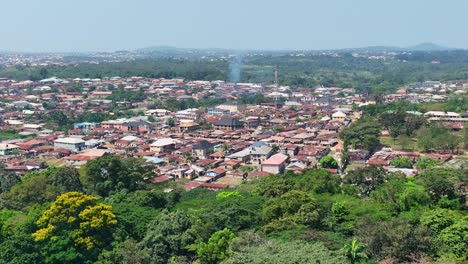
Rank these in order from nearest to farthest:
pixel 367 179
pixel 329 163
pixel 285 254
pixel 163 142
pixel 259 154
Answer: pixel 285 254 → pixel 367 179 → pixel 329 163 → pixel 259 154 → pixel 163 142

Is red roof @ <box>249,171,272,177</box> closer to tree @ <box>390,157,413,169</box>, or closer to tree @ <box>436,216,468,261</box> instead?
Result: tree @ <box>390,157,413,169</box>

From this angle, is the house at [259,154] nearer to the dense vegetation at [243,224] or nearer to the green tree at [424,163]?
the green tree at [424,163]

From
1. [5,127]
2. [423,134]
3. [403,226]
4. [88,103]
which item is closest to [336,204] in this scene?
[403,226]

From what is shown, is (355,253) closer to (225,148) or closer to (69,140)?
(225,148)

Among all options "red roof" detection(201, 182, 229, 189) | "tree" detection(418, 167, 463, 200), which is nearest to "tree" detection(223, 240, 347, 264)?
"tree" detection(418, 167, 463, 200)

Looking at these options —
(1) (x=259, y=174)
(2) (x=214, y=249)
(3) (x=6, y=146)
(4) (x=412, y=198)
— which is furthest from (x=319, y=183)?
(3) (x=6, y=146)
